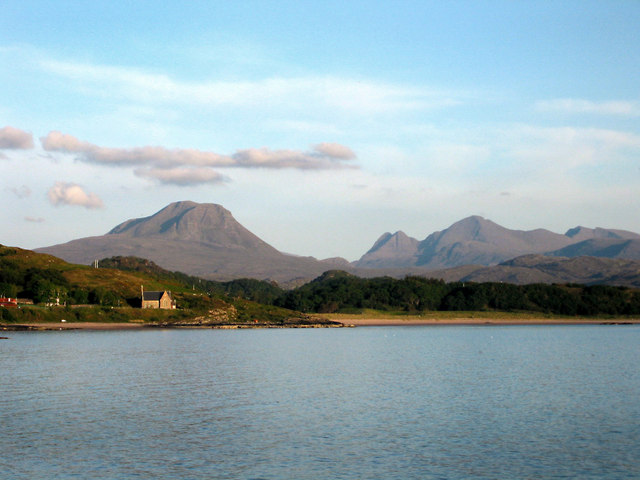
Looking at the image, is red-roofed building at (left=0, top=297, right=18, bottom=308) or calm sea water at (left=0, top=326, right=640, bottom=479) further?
red-roofed building at (left=0, top=297, right=18, bottom=308)

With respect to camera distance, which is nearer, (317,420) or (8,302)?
(317,420)

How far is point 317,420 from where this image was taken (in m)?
43.5

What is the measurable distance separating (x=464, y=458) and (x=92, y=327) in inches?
6004

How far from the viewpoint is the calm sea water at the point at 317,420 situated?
1250 inches

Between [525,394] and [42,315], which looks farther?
[42,315]

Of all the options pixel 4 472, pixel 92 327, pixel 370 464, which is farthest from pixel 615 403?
pixel 92 327

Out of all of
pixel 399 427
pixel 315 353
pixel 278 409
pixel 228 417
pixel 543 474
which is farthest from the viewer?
pixel 315 353

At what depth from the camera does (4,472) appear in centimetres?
3039

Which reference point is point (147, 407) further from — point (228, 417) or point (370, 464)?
point (370, 464)

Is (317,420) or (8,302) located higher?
(8,302)

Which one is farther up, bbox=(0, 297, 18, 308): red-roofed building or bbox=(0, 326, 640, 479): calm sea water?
bbox=(0, 297, 18, 308): red-roofed building

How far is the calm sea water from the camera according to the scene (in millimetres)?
31750

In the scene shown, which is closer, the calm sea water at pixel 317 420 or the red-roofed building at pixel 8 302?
the calm sea water at pixel 317 420

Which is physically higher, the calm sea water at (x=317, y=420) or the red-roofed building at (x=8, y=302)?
the red-roofed building at (x=8, y=302)
